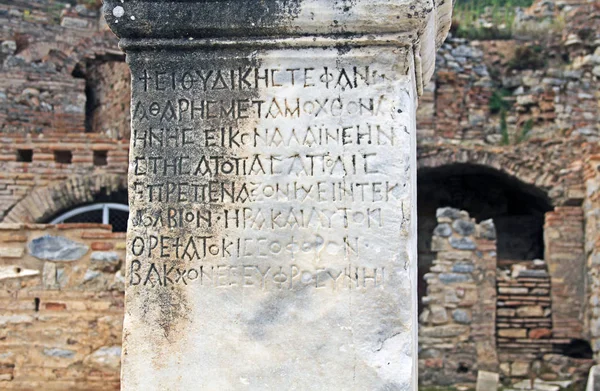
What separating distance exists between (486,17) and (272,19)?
1384 centimetres

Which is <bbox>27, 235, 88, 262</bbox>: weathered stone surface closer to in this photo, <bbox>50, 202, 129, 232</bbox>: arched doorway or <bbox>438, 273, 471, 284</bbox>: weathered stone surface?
<bbox>50, 202, 129, 232</bbox>: arched doorway

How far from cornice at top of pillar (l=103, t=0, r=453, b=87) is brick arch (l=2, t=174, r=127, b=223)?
331 inches

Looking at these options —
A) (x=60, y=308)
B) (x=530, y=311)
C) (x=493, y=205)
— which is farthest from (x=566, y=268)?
(x=60, y=308)

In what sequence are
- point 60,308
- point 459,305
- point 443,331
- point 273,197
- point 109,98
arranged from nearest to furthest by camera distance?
point 273,197, point 60,308, point 443,331, point 459,305, point 109,98

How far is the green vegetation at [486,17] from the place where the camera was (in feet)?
53.0

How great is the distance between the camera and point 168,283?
12.4ft

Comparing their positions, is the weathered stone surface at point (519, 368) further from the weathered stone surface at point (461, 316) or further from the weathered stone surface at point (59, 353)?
the weathered stone surface at point (59, 353)

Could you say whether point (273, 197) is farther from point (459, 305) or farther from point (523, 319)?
point (523, 319)

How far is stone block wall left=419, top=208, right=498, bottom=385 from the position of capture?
10711mm

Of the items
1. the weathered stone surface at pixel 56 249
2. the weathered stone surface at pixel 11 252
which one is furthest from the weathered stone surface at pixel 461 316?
the weathered stone surface at pixel 11 252

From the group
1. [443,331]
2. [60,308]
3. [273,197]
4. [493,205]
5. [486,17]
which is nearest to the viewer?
[273,197]

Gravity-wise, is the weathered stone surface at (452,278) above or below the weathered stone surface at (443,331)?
above

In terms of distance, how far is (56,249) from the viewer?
836 centimetres

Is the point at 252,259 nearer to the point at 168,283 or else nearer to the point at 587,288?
the point at 168,283
